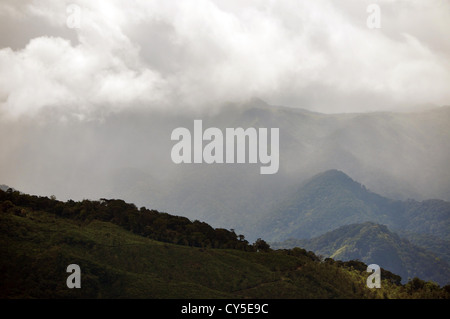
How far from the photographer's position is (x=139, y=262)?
14112cm

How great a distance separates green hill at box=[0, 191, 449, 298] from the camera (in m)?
126

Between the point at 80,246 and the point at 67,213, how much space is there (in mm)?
26813

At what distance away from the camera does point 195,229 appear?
17388cm

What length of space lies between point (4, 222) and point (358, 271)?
4033 inches

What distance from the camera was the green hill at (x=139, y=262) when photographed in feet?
412
